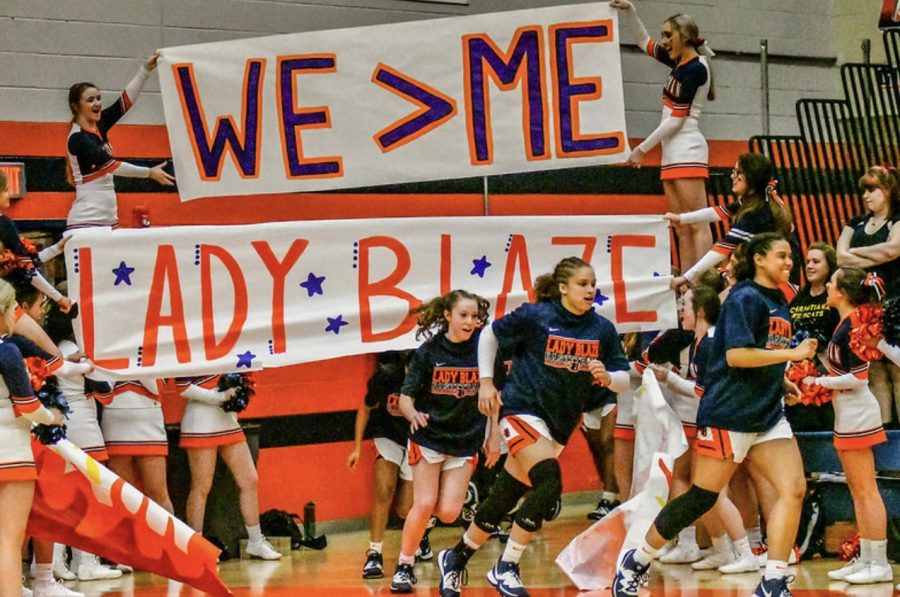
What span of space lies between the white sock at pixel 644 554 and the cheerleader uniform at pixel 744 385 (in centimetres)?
52

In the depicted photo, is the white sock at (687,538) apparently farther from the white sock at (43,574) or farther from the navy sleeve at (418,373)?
the white sock at (43,574)

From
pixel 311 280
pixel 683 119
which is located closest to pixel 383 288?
pixel 311 280

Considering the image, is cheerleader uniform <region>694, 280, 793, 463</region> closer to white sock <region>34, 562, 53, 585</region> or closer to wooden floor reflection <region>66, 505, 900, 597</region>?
wooden floor reflection <region>66, 505, 900, 597</region>

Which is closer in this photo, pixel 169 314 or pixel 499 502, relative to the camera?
pixel 499 502

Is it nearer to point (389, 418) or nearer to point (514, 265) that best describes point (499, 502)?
point (389, 418)

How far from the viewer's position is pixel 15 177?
9.06 meters

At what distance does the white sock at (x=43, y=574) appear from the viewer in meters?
7.62

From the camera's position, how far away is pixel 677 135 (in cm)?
893

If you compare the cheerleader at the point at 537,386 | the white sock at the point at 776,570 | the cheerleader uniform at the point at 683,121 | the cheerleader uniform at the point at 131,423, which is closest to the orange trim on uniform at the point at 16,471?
the cheerleader at the point at 537,386

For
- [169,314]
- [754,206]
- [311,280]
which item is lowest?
[169,314]

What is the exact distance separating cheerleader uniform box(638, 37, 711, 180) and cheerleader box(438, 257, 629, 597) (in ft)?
5.91

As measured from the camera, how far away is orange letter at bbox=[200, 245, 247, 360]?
829 centimetres

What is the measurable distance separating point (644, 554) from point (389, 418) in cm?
240

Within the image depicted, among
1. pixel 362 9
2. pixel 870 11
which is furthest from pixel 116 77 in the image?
pixel 870 11
